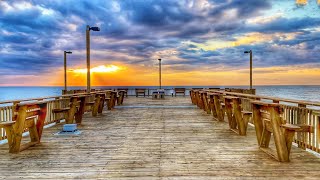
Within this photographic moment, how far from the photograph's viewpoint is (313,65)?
3117cm

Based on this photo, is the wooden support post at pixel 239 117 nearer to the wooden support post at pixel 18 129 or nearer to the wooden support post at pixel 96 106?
the wooden support post at pixel 18 129

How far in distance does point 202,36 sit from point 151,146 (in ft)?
66.5

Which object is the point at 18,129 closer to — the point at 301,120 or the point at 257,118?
the point at 257,118

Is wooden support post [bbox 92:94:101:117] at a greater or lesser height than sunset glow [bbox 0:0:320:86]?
lesser

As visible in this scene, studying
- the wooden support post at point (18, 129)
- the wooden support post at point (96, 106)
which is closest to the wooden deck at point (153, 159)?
the wooden support post at point (18, 129)

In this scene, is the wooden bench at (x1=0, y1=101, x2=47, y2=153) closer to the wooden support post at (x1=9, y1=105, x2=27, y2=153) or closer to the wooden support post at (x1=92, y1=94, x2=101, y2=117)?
the wooden support post at (x1=9, y1=105, x2=27, y2=153)

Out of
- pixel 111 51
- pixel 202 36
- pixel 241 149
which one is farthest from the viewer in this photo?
pixel 111 51

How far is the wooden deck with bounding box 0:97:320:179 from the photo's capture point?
3385 millimetres

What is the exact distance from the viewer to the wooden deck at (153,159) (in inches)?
133

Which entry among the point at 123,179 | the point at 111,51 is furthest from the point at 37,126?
the point at 111,51

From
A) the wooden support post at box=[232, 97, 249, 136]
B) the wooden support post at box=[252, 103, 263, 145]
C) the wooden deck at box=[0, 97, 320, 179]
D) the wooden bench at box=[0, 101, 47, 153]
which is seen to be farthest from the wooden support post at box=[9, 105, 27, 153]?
the wooden support post at box=[232, 97, 249, 136]

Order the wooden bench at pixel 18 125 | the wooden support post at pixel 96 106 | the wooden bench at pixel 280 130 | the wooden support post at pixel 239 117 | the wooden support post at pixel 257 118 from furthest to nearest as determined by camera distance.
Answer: the wooden support post at pixel 96 106 → the wooden support post at pixel 239 117 → the wooden support post at pixel 257 118 → the wooden bench at pixel 18 125 → the wooden bench at pixel 280 130

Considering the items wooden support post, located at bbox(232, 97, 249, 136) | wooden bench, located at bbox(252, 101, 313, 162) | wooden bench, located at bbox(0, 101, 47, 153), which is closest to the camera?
wooden bench, located at bbox(252, 101, 313, 162)

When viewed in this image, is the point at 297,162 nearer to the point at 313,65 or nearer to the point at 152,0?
the point at 152,0
